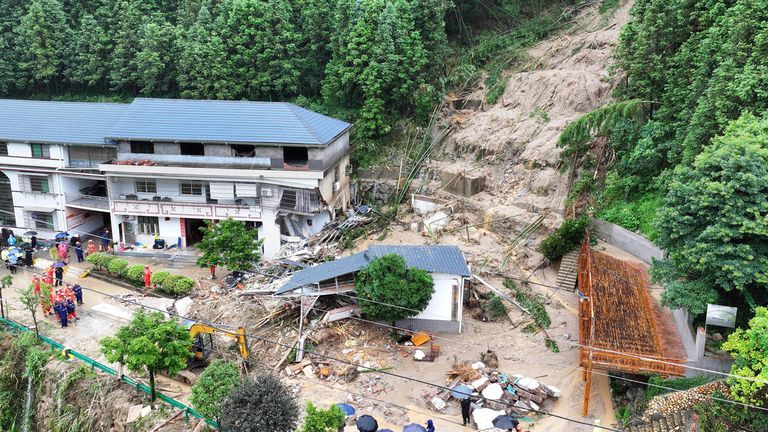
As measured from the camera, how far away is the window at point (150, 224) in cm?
3872

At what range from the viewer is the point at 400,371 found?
2475 centimetres

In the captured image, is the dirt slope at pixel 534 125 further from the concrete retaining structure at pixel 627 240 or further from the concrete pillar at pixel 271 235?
the concrete pillar at pixel 271 235

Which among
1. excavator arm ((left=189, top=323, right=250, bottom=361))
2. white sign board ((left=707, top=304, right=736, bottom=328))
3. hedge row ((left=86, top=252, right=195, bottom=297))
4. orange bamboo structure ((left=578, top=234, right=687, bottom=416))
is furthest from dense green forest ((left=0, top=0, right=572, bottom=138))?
white sign board ((left=707, top=304, right=736, bottom=328))

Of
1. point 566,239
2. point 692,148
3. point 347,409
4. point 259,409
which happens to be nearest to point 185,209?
point 347,409

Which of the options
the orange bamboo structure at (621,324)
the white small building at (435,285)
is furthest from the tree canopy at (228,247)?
the orange bamboo structure at (621,324)

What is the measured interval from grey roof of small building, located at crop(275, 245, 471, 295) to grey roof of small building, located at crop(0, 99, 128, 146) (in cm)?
1909

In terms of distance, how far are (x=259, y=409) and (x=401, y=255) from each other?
11.0m

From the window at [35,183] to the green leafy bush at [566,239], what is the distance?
102 ft

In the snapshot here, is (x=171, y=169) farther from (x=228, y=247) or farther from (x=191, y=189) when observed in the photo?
(x=228, y=247)

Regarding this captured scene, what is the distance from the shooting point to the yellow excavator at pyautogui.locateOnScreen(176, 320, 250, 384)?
81.7 feet

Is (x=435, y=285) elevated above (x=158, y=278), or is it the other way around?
(x=435, y=285)

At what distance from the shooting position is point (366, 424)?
20.1 m

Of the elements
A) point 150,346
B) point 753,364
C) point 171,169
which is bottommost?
point 150,346

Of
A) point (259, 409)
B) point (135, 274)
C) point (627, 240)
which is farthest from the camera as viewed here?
point (135, 274)
